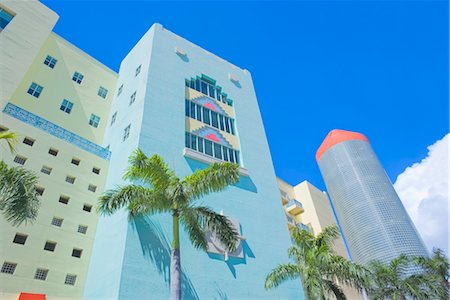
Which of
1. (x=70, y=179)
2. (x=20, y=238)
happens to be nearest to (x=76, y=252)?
(x=20, y=238)

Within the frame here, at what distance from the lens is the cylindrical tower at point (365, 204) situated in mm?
84625

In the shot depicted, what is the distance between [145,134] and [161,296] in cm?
1142

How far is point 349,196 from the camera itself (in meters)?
96.0

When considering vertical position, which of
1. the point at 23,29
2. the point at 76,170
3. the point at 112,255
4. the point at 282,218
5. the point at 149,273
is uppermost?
the point at 23,29

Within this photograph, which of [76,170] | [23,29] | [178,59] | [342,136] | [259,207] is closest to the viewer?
[76,170]

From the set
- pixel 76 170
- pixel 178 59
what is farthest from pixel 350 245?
pixel 76 170

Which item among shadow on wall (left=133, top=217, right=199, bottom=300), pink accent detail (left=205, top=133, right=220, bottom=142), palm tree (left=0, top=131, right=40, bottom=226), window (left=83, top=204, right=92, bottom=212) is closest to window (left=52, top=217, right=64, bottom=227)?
window (left=83, top=204, right=92, bottom=212)

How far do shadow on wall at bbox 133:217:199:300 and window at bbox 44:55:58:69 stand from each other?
691 inches

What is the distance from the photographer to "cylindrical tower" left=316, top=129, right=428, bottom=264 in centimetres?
8462

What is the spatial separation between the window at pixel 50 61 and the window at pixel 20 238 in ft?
51.1

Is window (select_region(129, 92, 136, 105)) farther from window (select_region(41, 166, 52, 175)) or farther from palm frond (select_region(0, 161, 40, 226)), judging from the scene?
palm frond (select_region(0, 161, 40, 226))

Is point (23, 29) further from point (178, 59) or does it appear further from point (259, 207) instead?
point (259, 207)

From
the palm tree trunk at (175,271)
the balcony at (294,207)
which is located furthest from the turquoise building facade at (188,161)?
the balcony at (294,207)

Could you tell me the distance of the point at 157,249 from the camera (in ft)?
60.6
